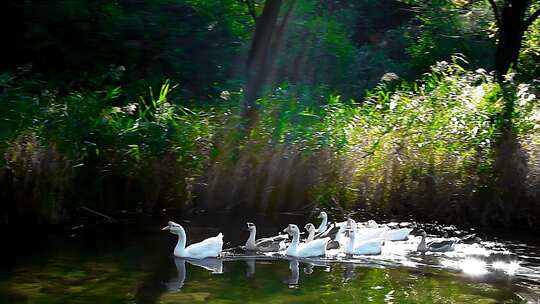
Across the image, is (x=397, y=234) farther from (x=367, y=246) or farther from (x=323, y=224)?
(x=323, y=224)

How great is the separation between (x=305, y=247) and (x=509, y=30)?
6.86 meters

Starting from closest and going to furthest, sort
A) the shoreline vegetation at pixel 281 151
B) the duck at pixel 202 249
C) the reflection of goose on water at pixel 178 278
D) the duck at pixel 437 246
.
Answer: the reflection of goose on water at pixel 178 278 → the duck at pixel 202 249 → the duck at pixel 437 246 → the shoreline vegetation at pixel 281 151

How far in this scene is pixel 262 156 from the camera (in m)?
14.5

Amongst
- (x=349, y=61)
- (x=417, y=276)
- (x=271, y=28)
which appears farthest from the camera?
(x=349, y=61)

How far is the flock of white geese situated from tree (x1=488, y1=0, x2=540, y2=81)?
505 cm

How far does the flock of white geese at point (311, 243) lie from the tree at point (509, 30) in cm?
505

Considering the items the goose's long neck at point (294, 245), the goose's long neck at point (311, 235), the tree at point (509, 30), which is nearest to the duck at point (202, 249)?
the goose's long neck at point (294, 245)

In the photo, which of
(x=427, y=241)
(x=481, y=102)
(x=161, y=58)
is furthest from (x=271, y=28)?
(x=427, y=241)

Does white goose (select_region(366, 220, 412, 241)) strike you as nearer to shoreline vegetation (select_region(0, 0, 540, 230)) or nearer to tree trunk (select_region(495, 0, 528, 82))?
shoreline vegetation (select_region(0, 0, 540, 230))

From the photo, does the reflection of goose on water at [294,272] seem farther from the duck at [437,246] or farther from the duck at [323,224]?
the duck at [437,246]

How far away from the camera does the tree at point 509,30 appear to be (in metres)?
15.8

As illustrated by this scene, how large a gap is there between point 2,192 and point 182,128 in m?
3.17

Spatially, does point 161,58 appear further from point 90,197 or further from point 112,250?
point 112,250

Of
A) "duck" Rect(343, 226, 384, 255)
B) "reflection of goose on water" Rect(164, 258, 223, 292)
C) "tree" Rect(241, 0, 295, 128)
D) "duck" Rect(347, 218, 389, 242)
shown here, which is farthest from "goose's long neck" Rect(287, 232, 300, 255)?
"tree" Rect(241, 0, 295, 128)
